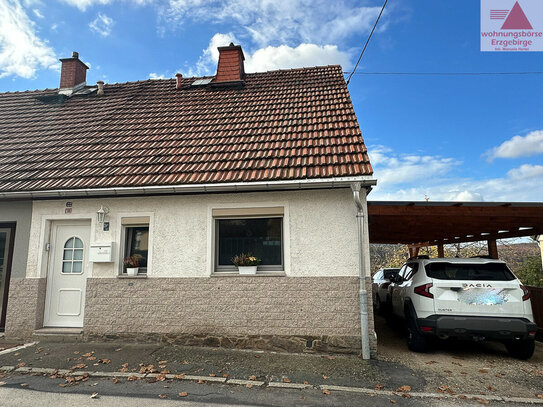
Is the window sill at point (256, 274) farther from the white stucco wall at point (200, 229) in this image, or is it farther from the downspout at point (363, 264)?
the downspout at point (363, 264)

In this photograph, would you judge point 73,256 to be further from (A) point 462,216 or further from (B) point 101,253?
(A) point 462,216

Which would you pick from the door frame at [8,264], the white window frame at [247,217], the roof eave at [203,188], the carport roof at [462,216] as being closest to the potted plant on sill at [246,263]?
the white window frame at [247,217]

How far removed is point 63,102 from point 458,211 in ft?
36.2

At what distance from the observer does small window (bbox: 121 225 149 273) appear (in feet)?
20.9

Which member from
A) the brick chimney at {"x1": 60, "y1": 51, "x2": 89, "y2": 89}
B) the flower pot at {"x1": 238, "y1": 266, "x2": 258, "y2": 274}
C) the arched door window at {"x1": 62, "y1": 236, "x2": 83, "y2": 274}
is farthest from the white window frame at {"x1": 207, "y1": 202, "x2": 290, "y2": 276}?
the brick chimney at {"x1": 60, "y1": 51, "x2": 89, "y2": 89}

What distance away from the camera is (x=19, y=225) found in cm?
659

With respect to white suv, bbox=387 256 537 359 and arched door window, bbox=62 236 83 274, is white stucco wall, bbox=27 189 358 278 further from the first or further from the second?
white suv, bbox=387 256 537 359

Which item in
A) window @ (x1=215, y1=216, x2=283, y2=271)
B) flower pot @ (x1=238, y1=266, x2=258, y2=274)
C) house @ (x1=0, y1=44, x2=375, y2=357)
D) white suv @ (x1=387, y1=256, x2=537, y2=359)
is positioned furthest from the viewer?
window @ (x1=215, y1=216, x2=283, y2=271)

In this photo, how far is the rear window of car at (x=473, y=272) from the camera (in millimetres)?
5434

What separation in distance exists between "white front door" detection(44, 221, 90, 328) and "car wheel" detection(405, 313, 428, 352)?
629 cm

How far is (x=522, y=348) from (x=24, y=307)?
9.05m

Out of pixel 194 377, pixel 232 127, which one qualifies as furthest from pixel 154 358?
pixel 232 127

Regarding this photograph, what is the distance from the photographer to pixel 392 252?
2370 cm

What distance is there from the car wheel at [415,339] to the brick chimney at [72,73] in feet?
38.8
